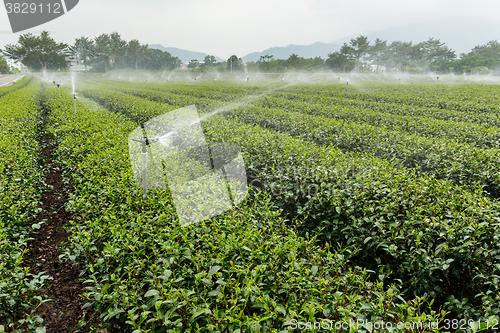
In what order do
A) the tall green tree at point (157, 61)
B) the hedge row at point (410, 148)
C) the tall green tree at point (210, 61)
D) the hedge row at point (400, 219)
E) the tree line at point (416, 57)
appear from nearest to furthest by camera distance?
the hedge row at point (400, 219)
the hedge row at point (410, 148)
the tree line at point (416, 57)
the tall green tree at point (157, 61)
the tall green tree at point (210, 61)

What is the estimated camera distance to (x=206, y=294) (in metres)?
1.93

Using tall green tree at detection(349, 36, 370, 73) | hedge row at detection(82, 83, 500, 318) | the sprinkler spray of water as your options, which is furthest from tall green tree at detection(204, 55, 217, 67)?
hedge row at detection(82, 83, 500, 318)

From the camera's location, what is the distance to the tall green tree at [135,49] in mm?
71125

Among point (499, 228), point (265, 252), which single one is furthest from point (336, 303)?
point (499, 228)

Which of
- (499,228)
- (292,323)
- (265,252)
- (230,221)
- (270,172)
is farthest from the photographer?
(270,172)

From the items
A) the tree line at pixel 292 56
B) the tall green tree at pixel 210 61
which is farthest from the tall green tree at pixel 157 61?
the tall green tree at pixel 210 61

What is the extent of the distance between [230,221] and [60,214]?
357cm

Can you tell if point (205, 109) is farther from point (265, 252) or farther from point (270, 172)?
point (265, 252)

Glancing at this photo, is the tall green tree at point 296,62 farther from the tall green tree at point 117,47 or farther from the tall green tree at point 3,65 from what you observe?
the tall green tree at point 3,65

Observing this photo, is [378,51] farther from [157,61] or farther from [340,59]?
[157,61]

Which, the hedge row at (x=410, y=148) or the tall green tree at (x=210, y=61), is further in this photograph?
the tall green tree at (x=210, y=61)

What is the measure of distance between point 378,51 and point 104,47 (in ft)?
229

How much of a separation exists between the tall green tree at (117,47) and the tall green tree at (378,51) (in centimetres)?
6101

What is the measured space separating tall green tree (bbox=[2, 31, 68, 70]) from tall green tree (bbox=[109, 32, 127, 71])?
15012mm
